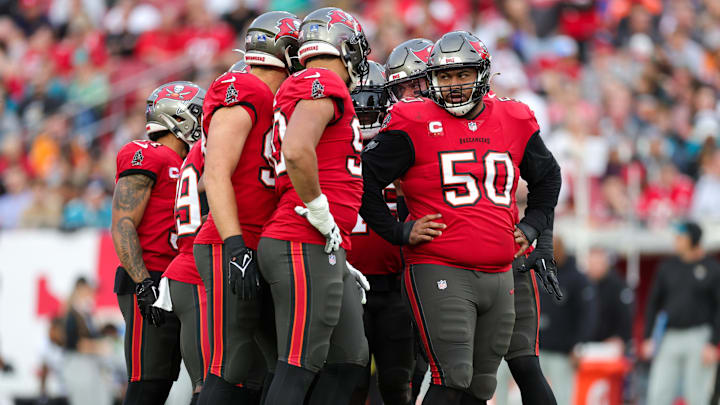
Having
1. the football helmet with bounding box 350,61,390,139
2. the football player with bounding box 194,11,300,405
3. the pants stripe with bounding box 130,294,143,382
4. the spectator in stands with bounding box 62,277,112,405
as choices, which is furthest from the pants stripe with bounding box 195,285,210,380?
the spectator in stands with bounding box 62,277,112,405

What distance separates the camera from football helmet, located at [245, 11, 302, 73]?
533 centimetres

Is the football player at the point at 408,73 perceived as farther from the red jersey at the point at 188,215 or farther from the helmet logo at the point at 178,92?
the red jersey at the point at 188,215

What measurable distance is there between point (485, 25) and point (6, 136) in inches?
279

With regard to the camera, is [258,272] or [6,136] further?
[6,136]

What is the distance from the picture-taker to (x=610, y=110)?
14.2 metres

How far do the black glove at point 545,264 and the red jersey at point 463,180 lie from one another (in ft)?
1.58

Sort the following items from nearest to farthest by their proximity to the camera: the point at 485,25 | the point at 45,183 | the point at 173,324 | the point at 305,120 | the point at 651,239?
the point at 305,120 → the point at 173,324 → the point at 651,239 → the point at 45,183 → the point at 485,25

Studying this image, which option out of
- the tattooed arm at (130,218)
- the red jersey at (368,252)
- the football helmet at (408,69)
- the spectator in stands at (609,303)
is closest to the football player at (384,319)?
the red jersey at (368,252)

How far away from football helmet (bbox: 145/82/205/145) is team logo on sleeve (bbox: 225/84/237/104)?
1.42 meters

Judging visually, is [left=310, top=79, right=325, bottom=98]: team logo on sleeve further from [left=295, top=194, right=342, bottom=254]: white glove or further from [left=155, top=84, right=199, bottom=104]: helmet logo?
[left=155, top=84, right=199, bottom=104]: helmet logo

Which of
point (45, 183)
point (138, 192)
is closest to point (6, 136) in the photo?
point (45, 183)

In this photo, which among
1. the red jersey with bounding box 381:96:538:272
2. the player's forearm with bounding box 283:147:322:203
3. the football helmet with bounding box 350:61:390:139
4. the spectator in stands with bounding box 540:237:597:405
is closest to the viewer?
the player's forearm with bounding box 283:147:322:203

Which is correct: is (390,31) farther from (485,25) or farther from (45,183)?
(45,183)

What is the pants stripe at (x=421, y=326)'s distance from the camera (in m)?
5.38
